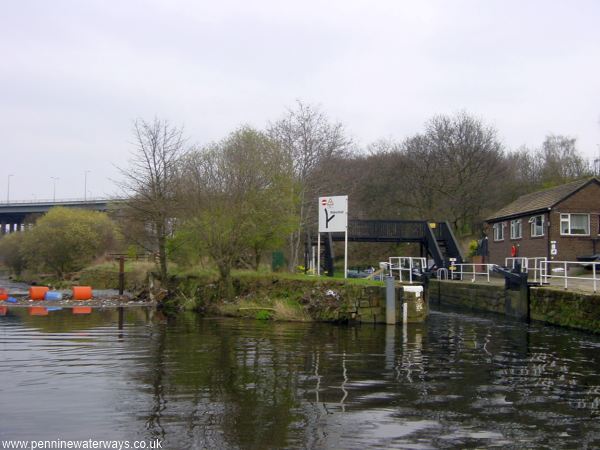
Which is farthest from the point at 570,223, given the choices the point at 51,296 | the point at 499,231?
the point at 51,296

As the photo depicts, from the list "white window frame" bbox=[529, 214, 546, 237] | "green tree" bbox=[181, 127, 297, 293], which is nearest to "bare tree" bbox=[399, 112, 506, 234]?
"white window frame" bbox=[529, 214, 546, 237]

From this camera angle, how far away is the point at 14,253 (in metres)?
65.2

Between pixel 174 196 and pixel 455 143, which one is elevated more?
pixel 455 143

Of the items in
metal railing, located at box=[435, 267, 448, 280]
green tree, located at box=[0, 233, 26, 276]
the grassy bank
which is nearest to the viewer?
the grassy bank

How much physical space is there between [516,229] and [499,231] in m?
3.22

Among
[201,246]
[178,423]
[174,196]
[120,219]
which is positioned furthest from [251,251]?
[178,423]

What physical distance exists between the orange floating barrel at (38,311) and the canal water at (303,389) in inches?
293

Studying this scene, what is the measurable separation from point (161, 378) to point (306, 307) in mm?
11509

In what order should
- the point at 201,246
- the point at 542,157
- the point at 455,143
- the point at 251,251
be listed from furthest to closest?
1. the point at 542,157
2. the point at 455,143
3. the point at 251,251
4. the point at 201,246

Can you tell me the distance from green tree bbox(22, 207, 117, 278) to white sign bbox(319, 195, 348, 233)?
32.0 metres

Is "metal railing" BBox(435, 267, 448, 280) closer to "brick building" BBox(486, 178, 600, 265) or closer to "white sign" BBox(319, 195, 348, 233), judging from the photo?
"brick building" BBox(486, 178, 600, 265)

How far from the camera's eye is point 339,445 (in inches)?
296

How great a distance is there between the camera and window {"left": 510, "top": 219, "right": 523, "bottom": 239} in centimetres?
3797

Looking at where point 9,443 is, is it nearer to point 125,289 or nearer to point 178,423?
point 178,423
